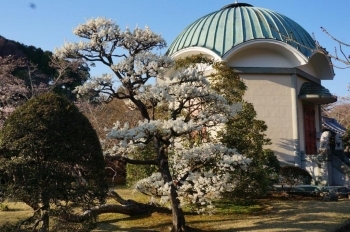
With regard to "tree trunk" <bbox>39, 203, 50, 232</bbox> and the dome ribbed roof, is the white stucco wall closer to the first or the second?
the dome ribbed roof

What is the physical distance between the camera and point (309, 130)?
20328 millimetres

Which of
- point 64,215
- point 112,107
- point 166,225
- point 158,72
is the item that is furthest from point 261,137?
point 112,107

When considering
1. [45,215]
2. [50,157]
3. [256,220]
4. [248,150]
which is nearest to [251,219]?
[256,220]

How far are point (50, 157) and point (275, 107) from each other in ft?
45.4

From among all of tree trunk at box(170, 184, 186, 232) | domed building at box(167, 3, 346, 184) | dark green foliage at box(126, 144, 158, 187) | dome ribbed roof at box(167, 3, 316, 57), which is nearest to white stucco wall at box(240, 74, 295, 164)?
domed building at box(167, 3, 346, 184)

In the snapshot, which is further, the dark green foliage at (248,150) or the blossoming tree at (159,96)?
the dark green foliage at (248,150)

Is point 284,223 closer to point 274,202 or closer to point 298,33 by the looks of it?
point 274,202

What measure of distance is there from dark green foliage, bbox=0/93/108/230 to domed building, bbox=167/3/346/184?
11.7 meters

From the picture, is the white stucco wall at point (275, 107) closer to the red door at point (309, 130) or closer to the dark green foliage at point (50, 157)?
the red door at point (309, 130)

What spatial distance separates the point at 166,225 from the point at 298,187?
786 cm

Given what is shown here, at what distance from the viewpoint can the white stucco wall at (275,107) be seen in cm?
1850

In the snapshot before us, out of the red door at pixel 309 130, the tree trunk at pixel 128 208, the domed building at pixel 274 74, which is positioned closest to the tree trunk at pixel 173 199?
the tree trunk at pixel 128 208

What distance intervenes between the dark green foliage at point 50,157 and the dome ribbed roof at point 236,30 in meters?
11.9

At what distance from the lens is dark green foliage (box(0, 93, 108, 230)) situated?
6.49 m
